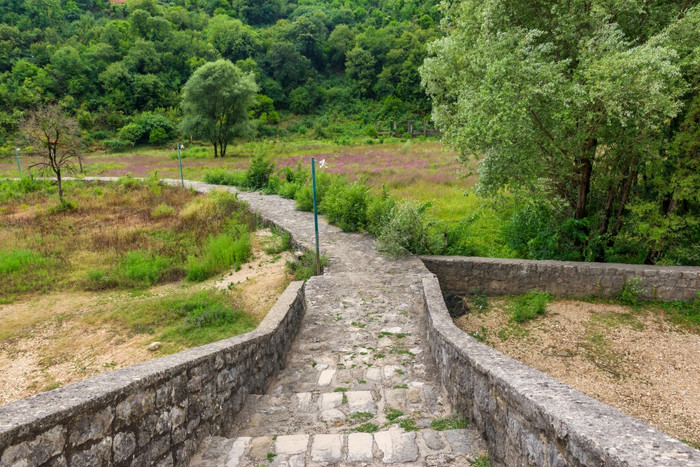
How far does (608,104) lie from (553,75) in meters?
1.01

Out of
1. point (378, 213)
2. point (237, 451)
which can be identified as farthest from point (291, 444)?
point (378, 213)

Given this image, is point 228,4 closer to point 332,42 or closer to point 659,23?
point 332,42

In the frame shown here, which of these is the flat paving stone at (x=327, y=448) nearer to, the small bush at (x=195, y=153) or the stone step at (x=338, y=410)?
the stone step at (x=338, y=410)

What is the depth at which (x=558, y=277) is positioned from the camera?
7125 millimetres

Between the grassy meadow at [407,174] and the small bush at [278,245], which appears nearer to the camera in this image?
the grassy meadow at [407,174]

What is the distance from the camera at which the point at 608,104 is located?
19.1 feet

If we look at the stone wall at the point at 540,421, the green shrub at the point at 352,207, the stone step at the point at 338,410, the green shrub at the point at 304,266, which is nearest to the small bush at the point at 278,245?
the green shrub at the point at 352,207

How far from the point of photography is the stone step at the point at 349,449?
2879 mm

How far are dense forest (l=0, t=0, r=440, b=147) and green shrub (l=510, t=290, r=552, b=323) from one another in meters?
42.4

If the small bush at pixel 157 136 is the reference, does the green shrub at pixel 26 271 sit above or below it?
below

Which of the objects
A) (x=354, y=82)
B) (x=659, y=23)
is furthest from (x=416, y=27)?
(x=659, y=23)

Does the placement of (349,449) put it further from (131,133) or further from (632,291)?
(131,133)

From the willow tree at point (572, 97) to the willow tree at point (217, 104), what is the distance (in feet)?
94.0

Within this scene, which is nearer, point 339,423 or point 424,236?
point 339,423
